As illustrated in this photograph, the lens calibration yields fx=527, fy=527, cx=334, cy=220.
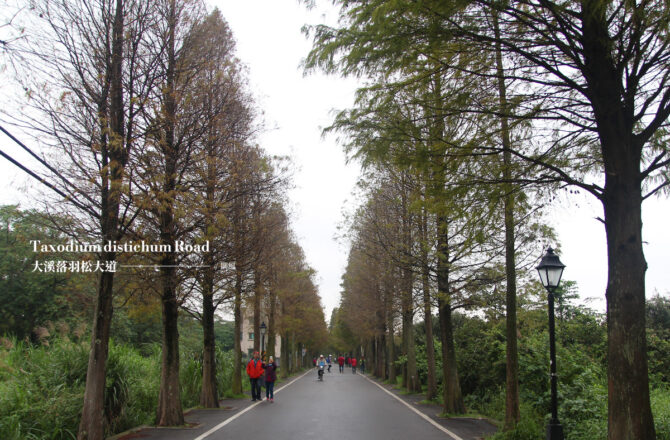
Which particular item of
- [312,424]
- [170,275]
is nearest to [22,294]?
[170,275]

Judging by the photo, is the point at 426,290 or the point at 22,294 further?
the point at 22,294

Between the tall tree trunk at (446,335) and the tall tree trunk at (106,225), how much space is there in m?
8.91

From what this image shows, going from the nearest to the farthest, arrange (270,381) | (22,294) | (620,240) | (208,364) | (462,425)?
(620,240), (462,425), (208,364), (270,381), (22,294)

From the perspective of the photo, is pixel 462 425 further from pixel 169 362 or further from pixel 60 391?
pixel 60 391

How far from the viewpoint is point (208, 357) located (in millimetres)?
18141

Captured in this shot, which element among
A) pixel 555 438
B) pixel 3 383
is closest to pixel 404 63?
pixel 555 438

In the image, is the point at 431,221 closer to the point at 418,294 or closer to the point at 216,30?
the point at 418,294

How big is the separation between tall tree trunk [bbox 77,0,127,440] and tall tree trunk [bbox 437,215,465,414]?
8908mm

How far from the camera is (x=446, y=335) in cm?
1652

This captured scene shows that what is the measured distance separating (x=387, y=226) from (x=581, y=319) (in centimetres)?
877

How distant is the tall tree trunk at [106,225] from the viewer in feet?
30.0

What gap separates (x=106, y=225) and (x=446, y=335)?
35.6 feet

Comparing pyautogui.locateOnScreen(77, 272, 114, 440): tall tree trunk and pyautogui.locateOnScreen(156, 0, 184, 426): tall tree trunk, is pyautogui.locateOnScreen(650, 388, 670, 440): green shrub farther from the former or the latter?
pyautogui.locateOnScreen(156, 0, 184, 426): tall tree trunk

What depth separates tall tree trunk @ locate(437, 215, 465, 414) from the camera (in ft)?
51.0
